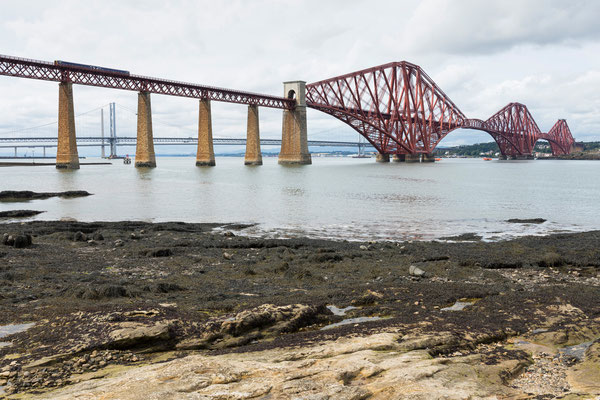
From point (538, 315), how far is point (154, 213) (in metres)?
19.8

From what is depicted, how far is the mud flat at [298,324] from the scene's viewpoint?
14.0ft

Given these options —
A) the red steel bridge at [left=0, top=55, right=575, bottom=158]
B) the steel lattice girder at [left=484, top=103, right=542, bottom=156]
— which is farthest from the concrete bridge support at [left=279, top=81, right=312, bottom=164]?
the steel lattice girder at [left=484, top=103, right=542, bottom=156]

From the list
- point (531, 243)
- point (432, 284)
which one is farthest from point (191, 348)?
point (531, 243)

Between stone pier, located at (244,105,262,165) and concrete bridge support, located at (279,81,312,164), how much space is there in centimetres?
976

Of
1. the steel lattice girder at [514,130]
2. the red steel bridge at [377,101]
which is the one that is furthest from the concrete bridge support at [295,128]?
the steel lattice girder at [514,130]

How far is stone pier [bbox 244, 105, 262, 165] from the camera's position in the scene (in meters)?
93.6

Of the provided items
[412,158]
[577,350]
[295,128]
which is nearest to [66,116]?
[295,128]

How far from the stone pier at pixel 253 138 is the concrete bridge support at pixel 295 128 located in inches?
384

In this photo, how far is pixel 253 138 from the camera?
312ft

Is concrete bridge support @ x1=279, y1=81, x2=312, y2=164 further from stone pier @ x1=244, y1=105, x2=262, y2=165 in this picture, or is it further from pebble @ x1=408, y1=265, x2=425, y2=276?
pebble @ x1=408, y1=265, x2=425, y2=276

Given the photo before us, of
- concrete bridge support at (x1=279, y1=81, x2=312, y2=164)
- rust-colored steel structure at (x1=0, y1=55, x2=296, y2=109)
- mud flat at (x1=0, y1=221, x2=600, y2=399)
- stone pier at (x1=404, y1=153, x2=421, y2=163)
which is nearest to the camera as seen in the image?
mud flat at (x1=0, y1=221, x2=600, y2=399)

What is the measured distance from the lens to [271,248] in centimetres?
1313

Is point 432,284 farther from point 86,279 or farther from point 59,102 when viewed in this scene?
point 59,102

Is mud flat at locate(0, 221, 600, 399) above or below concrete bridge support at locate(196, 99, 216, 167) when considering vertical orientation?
below
